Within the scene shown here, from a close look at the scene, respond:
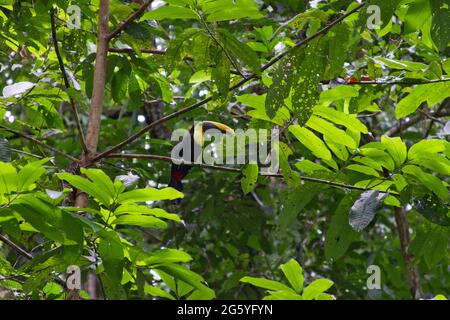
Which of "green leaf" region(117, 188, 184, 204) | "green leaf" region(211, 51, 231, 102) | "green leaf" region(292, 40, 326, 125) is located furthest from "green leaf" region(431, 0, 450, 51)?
"green leaf" region(117, 188, 184, 204)

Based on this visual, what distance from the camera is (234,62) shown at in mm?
2027

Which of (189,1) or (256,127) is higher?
(189,1)

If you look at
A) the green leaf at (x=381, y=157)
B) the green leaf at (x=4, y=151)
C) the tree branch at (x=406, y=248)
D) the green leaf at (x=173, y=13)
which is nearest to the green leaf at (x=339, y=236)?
the green leaf at (x=381, y=157)

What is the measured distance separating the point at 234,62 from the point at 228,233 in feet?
7.20

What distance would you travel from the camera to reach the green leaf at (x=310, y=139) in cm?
206

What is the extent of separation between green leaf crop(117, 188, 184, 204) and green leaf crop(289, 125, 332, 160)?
0.46 metres

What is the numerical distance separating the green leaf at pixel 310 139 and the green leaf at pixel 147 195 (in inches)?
18.2

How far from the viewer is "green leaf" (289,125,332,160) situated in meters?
2.06

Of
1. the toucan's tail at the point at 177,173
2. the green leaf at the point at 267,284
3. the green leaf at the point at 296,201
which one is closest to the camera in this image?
the green leaf at the point at 267,284

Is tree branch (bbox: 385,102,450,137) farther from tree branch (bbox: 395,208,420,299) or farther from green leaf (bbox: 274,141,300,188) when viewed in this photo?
green leaf (bbox: 274,141,300,188)

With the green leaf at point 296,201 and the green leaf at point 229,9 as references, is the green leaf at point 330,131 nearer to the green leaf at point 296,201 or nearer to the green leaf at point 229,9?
the green leaf at point 296,201

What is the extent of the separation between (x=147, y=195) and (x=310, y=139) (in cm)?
55

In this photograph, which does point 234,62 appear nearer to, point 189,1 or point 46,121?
point 189,1
